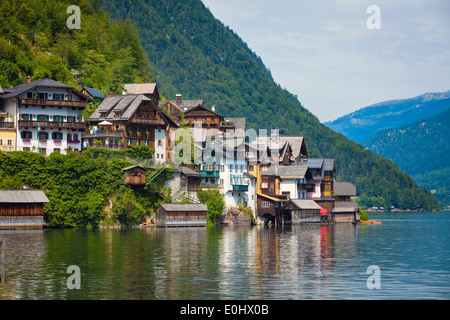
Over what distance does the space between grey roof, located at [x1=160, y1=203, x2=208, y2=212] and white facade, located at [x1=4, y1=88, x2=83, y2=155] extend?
19.6 m

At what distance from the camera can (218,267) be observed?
57.0m

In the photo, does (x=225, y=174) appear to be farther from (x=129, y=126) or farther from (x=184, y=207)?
(x=129, y=126)

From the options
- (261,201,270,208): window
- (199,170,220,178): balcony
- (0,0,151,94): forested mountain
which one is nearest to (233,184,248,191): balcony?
(199,170,220,178): balcony

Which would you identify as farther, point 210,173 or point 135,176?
point 210,173

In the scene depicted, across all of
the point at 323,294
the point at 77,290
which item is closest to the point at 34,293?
the point at 77,290

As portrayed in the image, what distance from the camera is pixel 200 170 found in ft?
420

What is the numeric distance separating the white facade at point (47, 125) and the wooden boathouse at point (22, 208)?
15527 millimetres

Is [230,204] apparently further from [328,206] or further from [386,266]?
[386,266]

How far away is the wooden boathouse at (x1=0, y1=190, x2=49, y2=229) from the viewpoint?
3716 inches

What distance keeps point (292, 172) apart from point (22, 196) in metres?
63.2

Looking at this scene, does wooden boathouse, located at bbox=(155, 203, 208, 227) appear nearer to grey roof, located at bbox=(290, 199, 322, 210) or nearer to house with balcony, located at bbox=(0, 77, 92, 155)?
house with balcony, located at bbox=(0, 77, 92, 155)

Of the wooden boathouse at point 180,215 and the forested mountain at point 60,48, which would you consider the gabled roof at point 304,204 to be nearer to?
the wooden boathouse at point 180,215

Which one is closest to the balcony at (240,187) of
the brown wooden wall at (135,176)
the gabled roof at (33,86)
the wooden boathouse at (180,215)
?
the wooden boathouse at (180,215)

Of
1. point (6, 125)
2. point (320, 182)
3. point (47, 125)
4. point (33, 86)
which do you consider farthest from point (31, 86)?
point (320, 182)
